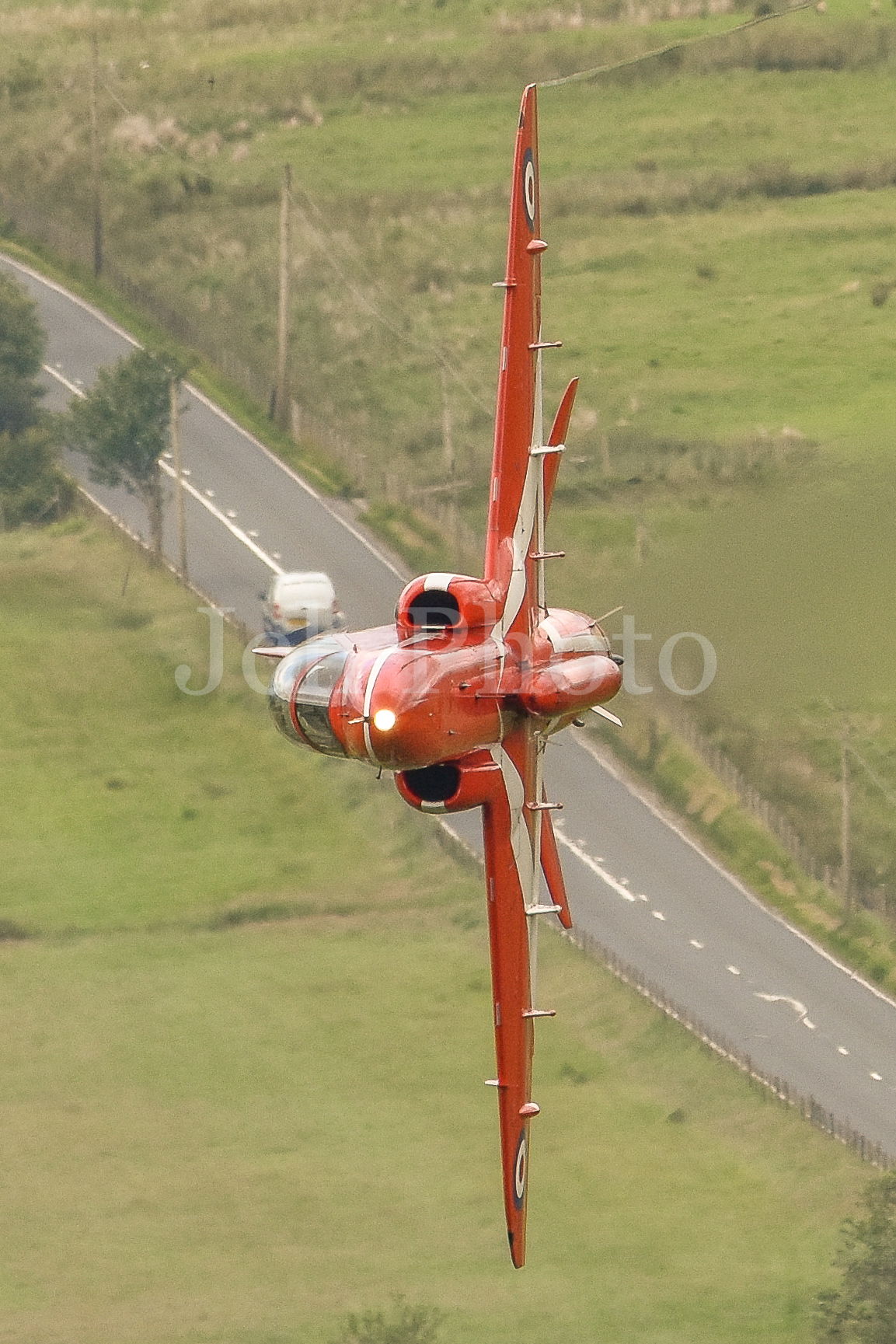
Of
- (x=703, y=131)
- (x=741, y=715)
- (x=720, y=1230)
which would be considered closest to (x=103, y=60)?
(x=703, y=131)

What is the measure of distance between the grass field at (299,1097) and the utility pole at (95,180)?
30.5m

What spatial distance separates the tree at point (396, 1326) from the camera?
230 feet

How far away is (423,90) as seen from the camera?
125875mm

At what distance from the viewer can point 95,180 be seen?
392ft

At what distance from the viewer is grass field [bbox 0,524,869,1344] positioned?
72.1 meters

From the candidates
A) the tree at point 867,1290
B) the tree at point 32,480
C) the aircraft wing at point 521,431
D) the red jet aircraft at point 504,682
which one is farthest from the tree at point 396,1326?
the tree at point 32,480

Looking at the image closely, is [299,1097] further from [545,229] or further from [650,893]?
[545,229]

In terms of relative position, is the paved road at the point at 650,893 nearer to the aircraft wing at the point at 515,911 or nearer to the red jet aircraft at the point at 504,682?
the aircraft wing at the point at 515,911

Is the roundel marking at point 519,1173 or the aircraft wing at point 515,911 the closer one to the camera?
the aircraft wing at point 515,911

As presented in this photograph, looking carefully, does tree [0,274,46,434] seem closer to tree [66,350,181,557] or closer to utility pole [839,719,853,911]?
tree [66,350,181,557]

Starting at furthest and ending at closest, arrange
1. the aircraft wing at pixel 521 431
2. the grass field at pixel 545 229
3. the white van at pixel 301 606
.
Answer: the grass field at pixel 545 229 → the white van at pixel 301 606 → the aircraft wing at pixel 521 431

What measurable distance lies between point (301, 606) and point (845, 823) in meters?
19.1
